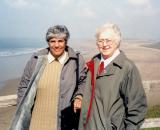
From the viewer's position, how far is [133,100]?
362 cm

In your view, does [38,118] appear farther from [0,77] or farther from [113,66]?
[0,77]

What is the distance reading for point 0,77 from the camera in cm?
2161

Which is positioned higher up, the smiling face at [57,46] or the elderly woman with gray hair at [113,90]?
the smiling face at [57,46]

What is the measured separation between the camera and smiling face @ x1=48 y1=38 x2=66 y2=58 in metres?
4.38

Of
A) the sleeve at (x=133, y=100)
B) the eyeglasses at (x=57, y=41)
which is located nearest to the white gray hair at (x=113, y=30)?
the sleeve at (x=133, y=100)

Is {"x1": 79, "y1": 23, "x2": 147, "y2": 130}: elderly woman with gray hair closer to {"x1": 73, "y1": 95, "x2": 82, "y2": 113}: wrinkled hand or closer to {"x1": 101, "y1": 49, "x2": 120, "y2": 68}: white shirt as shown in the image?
{"x1": 101, "y1": 49, "x2": 120, "y2": 68}: white shirt

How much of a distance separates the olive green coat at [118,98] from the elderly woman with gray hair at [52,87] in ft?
2.16

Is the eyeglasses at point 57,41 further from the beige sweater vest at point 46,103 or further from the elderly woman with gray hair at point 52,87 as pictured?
the beige sweater vest at point 46,103

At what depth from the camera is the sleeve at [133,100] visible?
359 centimetres

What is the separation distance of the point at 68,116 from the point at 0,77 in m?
17.6

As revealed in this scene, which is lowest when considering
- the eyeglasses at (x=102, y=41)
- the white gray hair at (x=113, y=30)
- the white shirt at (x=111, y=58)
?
the white shirt at (x=111, y=58)

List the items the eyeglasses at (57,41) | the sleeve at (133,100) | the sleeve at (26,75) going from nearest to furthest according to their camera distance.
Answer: the sleeve at (133,100)
the eyeglasses at (57,41)
the sleeve at (26,75)

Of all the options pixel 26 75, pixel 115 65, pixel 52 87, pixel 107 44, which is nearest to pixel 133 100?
pixel 115 65

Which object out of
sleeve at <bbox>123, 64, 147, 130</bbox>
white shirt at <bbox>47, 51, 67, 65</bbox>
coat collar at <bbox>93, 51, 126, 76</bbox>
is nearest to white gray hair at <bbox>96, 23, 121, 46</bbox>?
coat collar at <bbox>93, 51, 126, 76</bbox>
